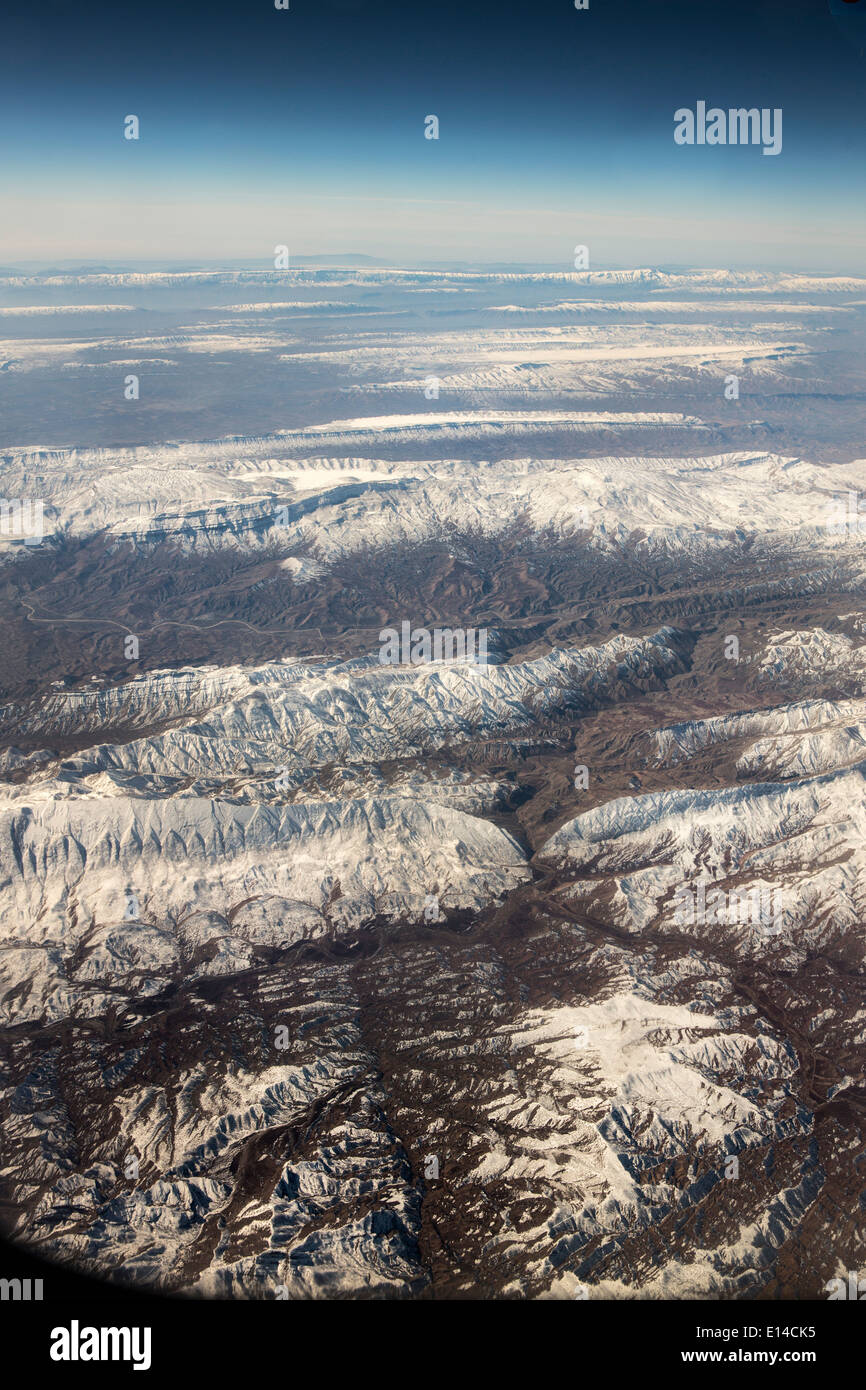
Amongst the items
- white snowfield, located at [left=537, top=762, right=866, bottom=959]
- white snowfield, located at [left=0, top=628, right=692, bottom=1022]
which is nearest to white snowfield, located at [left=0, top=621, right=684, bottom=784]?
white snowfield, located at [left=0, top=628, right=692, bottom=1022]

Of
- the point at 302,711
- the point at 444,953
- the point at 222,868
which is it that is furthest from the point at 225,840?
the point at 302,711

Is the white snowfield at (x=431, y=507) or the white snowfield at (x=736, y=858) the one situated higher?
the white snowfield at (x=431, y=507)

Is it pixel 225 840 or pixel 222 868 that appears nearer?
pixel 222 868

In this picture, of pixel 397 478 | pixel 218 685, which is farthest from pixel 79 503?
pixel 218 685

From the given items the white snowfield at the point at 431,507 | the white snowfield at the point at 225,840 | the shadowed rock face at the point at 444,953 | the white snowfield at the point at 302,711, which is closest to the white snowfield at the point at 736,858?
the shadowed rock face at the point at 444,953

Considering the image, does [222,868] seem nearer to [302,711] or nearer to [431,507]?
[302,711]

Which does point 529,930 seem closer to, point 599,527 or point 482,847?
point 482,847

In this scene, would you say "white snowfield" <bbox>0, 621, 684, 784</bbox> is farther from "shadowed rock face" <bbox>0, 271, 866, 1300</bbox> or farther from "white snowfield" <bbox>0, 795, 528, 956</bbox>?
"white snowfield" <bbox>0, 795, 528, 956</bbox>

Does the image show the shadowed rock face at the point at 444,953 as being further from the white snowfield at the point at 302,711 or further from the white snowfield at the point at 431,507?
the white snowfield at the point at 431,507

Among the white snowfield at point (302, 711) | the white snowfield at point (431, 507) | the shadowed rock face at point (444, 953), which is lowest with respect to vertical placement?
the shadowed rock face at point (444, 953)

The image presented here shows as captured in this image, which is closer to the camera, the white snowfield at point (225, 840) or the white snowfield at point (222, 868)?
the white snowfield at point (225, 840)
